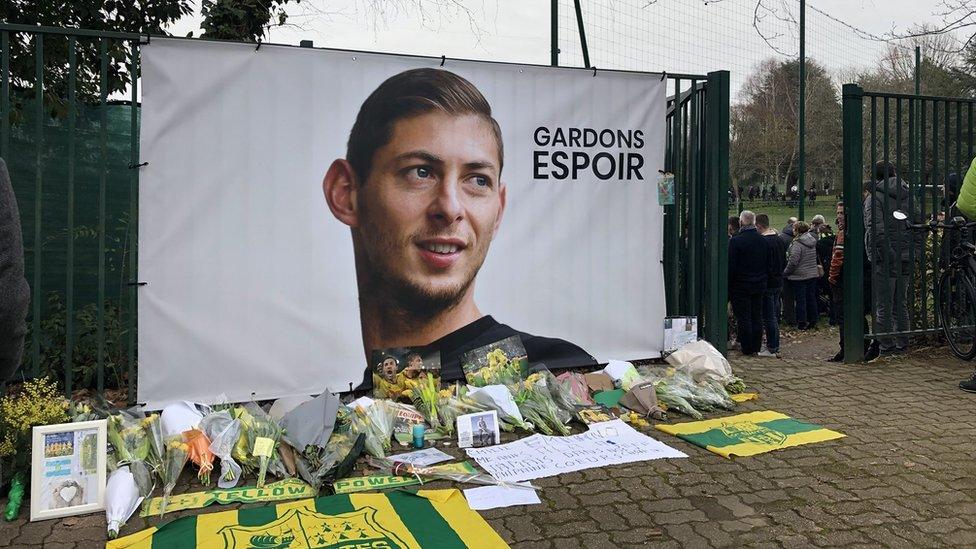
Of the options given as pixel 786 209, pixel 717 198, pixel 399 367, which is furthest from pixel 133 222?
pixel 786 209

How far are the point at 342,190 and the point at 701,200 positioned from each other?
334 cm

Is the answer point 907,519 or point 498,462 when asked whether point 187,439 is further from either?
point 907,519

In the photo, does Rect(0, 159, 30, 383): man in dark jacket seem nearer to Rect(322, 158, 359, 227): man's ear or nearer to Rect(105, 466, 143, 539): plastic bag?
Rect(105, 466, 143, 539): plastic bag

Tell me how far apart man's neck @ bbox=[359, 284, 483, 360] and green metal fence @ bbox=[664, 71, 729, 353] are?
2030mm

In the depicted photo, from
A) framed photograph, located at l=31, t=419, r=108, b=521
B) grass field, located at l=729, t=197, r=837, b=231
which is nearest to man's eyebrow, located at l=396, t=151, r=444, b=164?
framed photograph, located at l=31, t=419, r=108, b=521

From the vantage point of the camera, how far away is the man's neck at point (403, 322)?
247 inches

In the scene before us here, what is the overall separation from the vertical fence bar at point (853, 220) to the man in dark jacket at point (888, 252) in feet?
0.59

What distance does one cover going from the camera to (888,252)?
7.89m

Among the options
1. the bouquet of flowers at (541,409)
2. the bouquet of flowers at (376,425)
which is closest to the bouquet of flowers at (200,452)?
the bouquet of flowers at (376,425)

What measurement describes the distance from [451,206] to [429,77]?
1047 millimetres

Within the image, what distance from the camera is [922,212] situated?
26.3ft

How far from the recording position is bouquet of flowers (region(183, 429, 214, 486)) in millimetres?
4543

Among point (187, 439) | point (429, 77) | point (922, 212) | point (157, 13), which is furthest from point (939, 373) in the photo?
point (157, 13)

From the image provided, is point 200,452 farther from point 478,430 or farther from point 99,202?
point 99,202
